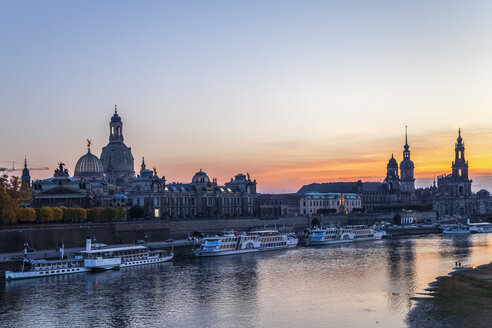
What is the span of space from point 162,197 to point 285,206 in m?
58.6

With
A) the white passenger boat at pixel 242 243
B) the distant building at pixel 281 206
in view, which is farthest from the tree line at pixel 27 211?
the distant building at pixel 281 206

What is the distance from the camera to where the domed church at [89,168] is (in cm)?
14075

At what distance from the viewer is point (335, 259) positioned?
78.6m

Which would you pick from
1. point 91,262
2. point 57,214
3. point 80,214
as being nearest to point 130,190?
point 80,214

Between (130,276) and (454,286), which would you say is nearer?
(454,286)

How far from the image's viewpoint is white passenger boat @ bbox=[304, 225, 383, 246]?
106062mm

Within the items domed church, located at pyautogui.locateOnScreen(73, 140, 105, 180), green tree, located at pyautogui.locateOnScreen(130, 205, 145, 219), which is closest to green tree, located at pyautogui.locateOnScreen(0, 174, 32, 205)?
green tree, located at pyautogui.locateOnScreen(130, 205, 145, 219)

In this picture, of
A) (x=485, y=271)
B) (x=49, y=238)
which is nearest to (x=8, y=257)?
(x=49, y=238)

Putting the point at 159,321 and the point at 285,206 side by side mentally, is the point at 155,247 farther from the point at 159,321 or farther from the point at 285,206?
the point at 285,206

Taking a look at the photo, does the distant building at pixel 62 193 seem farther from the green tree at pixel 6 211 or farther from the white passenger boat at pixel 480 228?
the white passenger boat at pixel 480 228

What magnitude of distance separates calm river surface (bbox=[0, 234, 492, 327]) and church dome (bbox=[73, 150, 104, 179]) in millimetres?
69669

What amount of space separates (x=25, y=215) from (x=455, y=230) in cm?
9658

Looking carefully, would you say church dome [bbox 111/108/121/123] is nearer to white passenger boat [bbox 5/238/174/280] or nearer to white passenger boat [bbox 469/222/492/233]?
white passenger boat [bbox 5/238/174/280]

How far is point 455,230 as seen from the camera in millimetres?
139250
